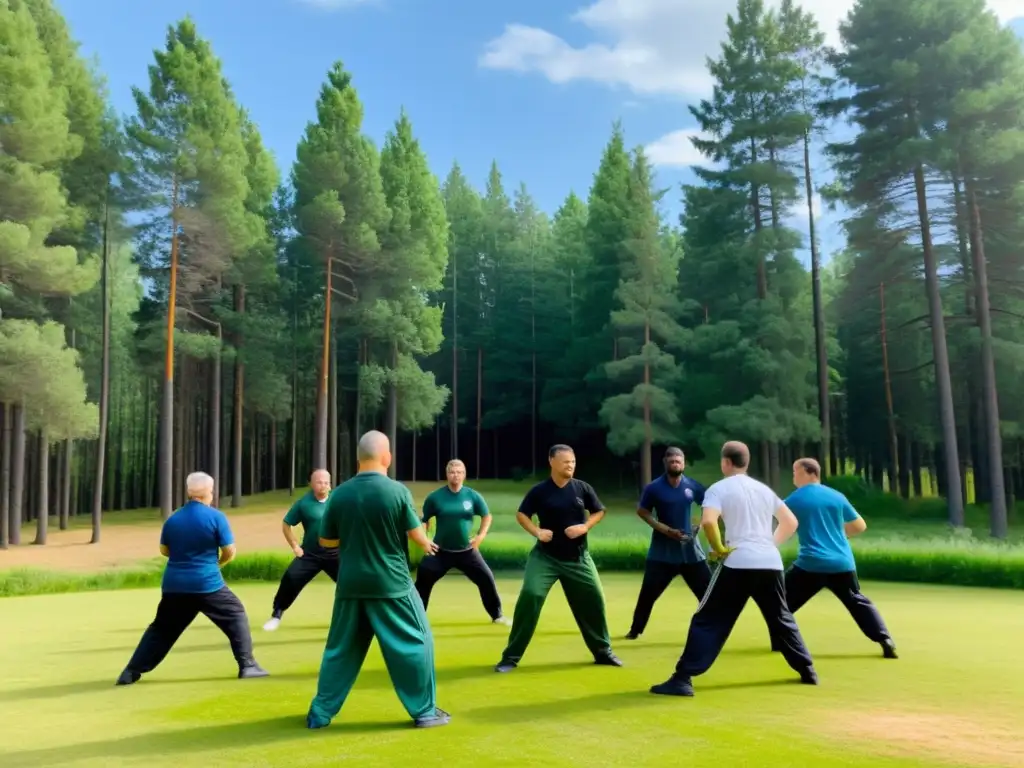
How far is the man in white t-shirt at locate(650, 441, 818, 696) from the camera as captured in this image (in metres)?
6.18

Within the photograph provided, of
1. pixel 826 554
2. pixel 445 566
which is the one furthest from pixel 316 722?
pixel 826 554

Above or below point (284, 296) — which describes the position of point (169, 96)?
above

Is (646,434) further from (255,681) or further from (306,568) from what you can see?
(255,681)

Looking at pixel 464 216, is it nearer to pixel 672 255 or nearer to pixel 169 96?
pixel 672 255

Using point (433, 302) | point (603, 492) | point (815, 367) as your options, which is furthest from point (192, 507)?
point (433, 302)

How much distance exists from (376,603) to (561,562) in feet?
7.35

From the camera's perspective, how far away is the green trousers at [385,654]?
5.30 m

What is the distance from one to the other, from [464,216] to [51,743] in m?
49.1

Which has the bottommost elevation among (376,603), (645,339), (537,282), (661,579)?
(661,579)

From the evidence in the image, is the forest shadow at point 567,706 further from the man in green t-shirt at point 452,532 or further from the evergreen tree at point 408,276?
the evergreen tree at point 408,276

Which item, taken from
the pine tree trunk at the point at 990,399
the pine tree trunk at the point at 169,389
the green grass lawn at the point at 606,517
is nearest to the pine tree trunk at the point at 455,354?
the green grass lawn at the point at 606,517

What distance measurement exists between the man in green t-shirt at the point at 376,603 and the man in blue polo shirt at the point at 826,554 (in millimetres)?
4036

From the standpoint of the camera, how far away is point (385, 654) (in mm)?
5320

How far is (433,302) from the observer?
174 feet
